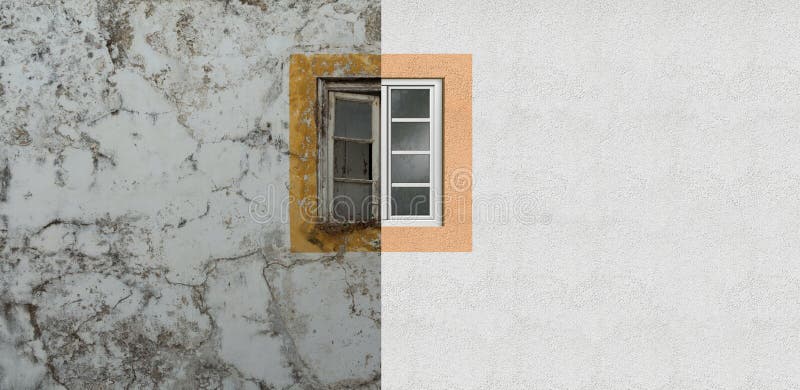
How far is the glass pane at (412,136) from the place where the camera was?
5.55 feet

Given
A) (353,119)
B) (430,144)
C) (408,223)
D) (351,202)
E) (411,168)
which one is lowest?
(408,223)

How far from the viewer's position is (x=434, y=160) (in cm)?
166

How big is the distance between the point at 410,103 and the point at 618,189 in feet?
3.79

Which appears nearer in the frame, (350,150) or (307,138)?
(307,138)

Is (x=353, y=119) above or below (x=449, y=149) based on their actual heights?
above

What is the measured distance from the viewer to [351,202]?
1.74m

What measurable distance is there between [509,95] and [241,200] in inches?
57.8

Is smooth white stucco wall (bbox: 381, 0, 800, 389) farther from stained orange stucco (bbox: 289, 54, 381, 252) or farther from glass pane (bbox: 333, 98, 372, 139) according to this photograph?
glass pane (bbox: 333, 98, 372, 139)

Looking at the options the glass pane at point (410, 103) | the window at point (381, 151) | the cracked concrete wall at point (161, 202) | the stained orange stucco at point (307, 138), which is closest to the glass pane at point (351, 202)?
the window at point (381, 151)

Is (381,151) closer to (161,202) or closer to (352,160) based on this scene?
(352,160)

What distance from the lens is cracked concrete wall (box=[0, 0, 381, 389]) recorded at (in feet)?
5.38

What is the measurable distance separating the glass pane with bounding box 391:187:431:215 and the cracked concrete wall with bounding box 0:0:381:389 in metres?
0.30

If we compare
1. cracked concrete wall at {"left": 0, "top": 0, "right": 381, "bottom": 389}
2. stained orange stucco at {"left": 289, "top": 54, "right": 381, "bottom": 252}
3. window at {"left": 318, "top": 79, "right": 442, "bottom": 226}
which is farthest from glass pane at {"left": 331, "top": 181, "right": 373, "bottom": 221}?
cracked concrete wall at {"left": 0, "top": 0, "right": 381, "bottom": 389}

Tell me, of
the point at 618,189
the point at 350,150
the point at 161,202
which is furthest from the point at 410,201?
the point at 161,202
